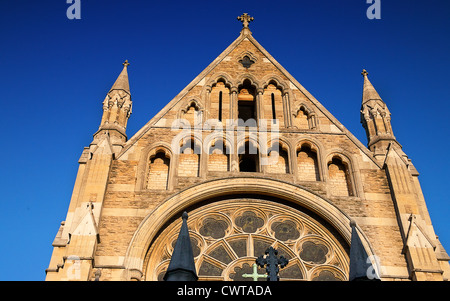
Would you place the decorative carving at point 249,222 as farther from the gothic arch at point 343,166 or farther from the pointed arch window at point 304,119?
the pointed arch window at point 304,119

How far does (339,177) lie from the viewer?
16.1m

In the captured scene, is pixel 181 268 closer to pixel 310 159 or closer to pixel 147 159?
pixel 147 159

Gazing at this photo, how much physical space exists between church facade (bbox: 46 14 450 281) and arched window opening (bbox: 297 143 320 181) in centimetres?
3

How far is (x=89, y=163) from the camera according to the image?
15344 millimetres

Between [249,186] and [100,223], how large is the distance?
3954 millimetres

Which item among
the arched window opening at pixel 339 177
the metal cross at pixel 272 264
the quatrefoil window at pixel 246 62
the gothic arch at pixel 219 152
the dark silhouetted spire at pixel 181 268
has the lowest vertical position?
the dark silhouetted spire at pixel 181 268

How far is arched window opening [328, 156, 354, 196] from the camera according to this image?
1559 cm

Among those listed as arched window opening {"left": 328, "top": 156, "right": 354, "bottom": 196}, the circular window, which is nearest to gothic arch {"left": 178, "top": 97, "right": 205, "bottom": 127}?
the circular window

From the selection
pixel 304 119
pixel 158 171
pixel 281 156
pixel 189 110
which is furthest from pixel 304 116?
pixel 158 171

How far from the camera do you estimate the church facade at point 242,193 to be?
13688mm

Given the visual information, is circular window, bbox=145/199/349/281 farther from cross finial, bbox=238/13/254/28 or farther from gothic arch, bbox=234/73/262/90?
cross finial, bbox=238/13/254/28

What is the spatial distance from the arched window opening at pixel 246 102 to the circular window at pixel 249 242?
4084 mm

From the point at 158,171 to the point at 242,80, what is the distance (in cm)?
444

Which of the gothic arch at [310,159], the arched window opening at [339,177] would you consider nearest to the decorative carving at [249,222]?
the gothic arch at [310,159]
